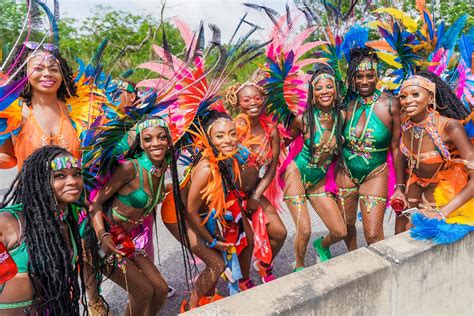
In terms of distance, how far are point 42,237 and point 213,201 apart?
1.29 meters

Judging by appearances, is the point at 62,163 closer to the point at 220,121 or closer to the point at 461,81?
the point at 220,121

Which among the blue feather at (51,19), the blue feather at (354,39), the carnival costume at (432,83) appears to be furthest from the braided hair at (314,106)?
the blue feather at (51,19)

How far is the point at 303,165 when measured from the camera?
3777 millimetres

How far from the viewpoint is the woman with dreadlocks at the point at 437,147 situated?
117 inches

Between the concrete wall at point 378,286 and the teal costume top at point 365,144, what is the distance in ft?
3.91

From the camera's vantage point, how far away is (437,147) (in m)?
3.16

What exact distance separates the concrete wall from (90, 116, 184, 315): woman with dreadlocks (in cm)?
114

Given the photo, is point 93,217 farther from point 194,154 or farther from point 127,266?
point 194,154

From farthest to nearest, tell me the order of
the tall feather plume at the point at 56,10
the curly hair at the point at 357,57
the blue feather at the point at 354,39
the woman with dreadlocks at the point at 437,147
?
1. the blue feather at the point at 354,39
2. the curly hair at the point at 357,57
3. the woman with dreadlocks at the point at 437,147
4. the tall feather plume at the point at 56,10

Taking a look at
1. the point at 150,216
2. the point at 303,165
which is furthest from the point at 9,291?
the point at 303,165

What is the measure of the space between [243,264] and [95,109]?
176 centimetres

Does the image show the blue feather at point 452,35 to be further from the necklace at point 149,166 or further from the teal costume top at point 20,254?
the teal costume top at point 20,254

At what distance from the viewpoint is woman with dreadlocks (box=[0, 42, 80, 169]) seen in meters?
2.88

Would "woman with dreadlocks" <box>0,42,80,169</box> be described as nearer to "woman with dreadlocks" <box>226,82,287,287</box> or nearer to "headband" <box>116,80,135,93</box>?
"headband" <box>116,80,135,93</box>
